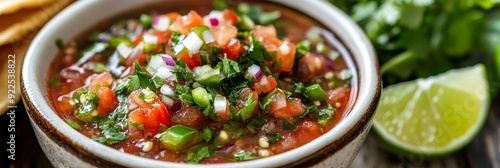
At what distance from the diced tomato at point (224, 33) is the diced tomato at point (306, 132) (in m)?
0.49

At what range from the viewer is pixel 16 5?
9.89ft

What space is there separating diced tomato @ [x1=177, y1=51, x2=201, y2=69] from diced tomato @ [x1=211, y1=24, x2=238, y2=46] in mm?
120

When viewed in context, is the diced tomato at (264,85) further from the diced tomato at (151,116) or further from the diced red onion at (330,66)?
the diced red onion at (330,66)

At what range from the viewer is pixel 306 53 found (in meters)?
2.98

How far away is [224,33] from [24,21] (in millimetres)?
1045

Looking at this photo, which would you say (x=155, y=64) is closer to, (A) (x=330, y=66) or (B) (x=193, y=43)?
(B) (x=193, y=43)

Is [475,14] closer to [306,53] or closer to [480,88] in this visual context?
[480,88]

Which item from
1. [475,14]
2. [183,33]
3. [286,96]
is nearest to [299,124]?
[286,96]

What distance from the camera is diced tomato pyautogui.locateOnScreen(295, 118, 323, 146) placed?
97.9 inches

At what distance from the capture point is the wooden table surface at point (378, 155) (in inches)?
126

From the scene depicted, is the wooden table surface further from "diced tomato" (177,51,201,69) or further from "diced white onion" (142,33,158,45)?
"diced tomato" (177,51,201,69)

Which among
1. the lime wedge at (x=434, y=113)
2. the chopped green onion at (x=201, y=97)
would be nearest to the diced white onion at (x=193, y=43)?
the chopped green onion at (x=201, y=97)

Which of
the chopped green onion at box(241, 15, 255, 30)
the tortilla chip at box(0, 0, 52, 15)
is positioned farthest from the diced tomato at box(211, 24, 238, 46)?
the tortilla chip at box(0, 0, 52, 15)

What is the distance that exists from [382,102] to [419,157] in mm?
340
